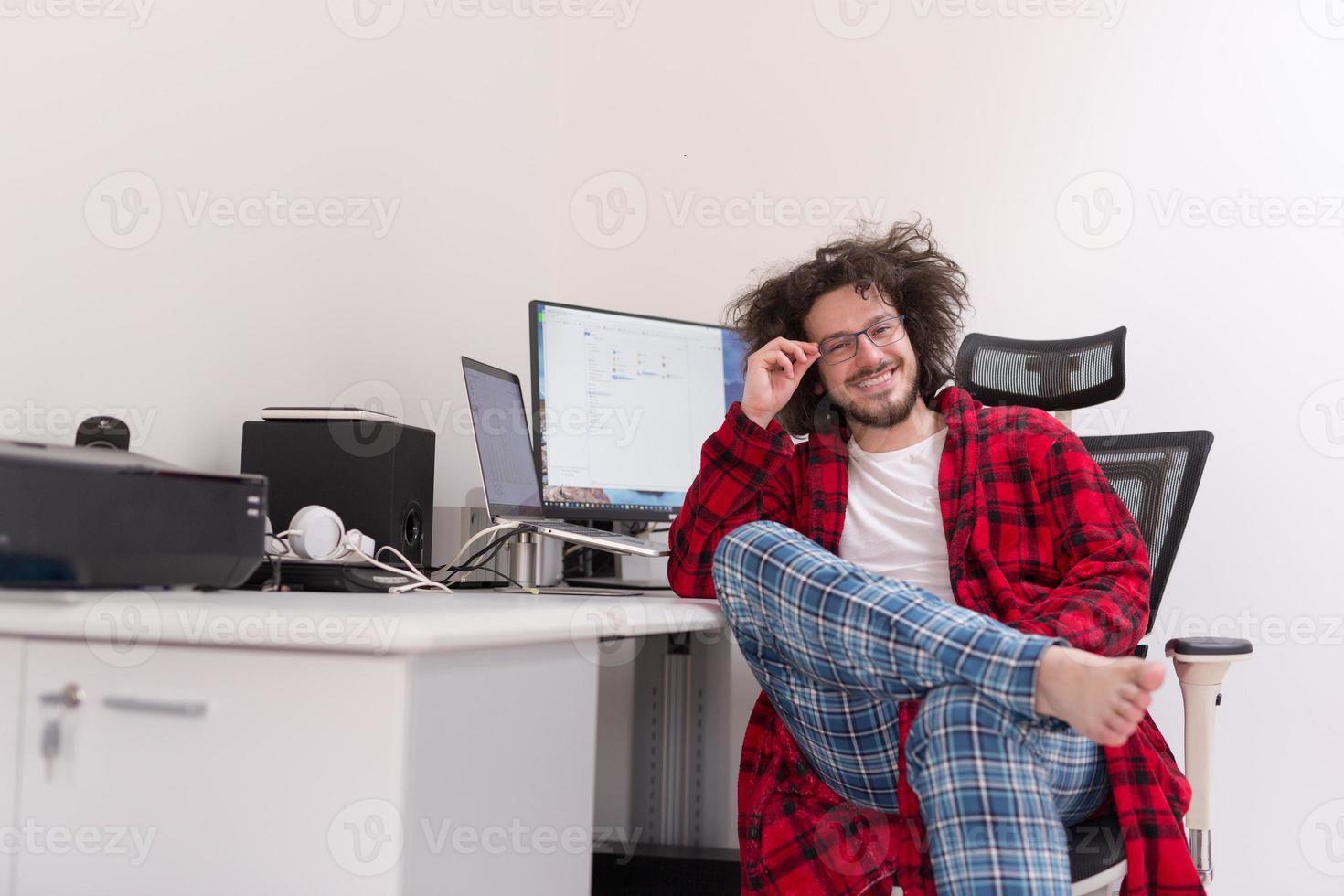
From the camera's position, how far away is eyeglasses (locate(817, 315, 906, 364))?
1671 mm

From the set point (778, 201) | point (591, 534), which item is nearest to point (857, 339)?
point (591, 534)

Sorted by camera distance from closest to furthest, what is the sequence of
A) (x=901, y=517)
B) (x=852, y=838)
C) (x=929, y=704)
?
(x=929, y=704) → (x=852, y=838) → (x=901, y=517)

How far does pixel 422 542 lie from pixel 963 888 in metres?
0.98

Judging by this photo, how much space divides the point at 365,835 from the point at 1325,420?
2.06m

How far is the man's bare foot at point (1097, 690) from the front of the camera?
988 millimetres

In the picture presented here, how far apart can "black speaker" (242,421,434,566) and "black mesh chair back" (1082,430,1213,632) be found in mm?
1121

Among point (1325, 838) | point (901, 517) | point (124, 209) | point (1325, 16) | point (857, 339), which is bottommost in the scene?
point (1325, 838)

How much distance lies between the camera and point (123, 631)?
826 mm

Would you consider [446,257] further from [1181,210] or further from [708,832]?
[1181,210]

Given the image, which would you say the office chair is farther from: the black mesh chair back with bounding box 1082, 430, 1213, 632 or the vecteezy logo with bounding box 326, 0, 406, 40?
the vecteezy logo with bounding box 326, 0, 406, 40

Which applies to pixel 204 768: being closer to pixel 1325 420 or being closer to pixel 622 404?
pixel 622 404

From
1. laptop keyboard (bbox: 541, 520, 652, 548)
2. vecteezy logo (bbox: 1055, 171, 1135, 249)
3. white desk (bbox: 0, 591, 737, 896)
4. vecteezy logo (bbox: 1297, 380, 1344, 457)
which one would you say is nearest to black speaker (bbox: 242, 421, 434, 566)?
laptop keyboard (bbox: 541, 520, 652, 548)

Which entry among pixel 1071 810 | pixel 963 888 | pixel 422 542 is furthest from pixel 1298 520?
pixel 422 542

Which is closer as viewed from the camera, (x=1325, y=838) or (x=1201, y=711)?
(x=1201, y=711)
